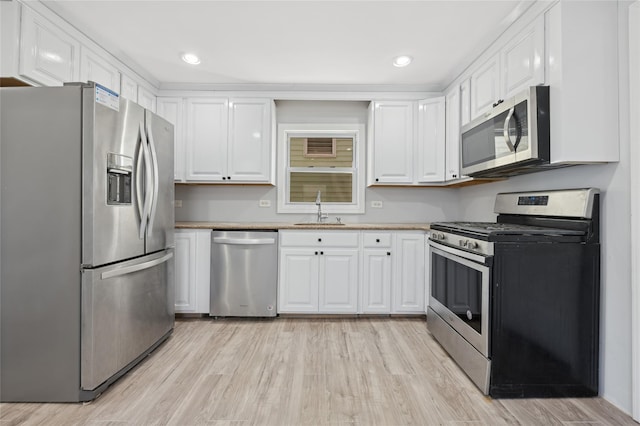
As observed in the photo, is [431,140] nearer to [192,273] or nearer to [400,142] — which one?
[400,142]

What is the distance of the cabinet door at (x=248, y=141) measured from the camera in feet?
11.1

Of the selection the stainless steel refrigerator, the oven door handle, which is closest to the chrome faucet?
the oven door handle

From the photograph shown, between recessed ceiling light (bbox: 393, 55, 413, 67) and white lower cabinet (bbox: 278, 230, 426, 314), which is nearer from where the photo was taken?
recessed ceiling light (bbox: 393, 55, 413, 67)

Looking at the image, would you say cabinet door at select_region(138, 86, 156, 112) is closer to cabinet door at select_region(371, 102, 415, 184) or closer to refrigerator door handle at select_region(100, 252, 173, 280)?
refrigerator door handle at select_region(100, 252, 173, 280)

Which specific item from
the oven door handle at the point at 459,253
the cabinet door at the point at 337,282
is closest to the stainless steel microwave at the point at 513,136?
the oven door handle at the point at 459,253

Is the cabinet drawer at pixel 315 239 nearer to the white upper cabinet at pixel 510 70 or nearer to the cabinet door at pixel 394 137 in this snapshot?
the cabinet door at pixel 394 137

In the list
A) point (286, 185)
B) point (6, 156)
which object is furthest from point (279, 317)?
point (6, 156)

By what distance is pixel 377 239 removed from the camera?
3197mm

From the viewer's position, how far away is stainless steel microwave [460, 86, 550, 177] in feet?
6.07

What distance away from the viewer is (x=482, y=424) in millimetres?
1605

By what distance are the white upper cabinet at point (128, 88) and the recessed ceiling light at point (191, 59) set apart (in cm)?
55

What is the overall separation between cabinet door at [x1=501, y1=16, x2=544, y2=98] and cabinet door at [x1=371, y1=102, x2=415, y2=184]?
3.92 ft

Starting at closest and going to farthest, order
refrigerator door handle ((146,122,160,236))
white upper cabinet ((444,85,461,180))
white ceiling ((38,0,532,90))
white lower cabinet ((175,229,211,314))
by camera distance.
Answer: white ceiling ((38,0,532,90)) → refrigerator door handle ((146,122,160,236)) → white upper cabinet ((444,85,461,180)) → white lower cabinet ((175,229,211,314))

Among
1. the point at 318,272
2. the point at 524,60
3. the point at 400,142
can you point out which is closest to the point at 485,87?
the point at 524,60
